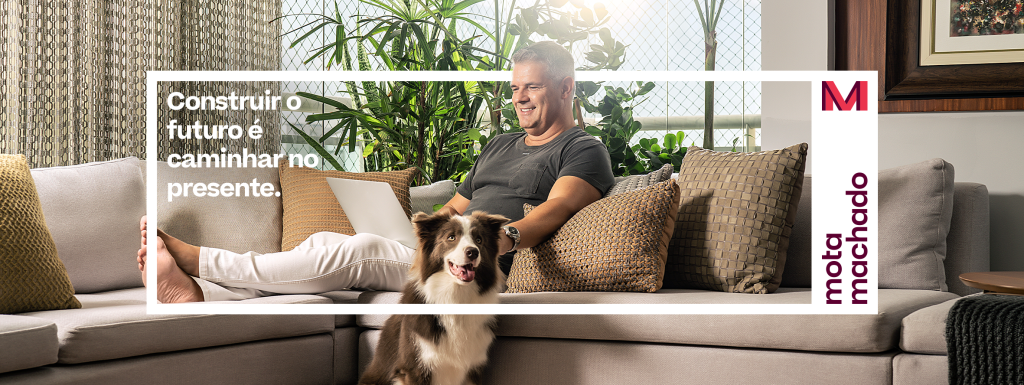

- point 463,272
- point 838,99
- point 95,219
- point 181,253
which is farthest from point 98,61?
point 838,99

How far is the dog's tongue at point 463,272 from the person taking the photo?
60.5 inches

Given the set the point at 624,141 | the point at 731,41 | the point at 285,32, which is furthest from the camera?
the point at 285,32

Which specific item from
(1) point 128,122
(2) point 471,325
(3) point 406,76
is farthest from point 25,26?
(2) point 471,325

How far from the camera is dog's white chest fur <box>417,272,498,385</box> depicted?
5.06ft

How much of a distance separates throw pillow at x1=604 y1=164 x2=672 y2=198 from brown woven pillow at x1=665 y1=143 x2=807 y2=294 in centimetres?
18

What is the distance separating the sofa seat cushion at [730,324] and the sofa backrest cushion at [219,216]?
1135 mm

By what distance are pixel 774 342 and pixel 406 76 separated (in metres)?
1.05

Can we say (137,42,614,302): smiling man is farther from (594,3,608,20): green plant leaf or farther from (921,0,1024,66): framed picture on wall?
(921,0,1024,66): framed picture on wall

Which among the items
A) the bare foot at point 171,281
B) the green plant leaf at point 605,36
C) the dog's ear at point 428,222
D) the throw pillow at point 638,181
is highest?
the green plant leaf at point 605,36

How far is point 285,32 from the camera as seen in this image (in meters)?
3.58

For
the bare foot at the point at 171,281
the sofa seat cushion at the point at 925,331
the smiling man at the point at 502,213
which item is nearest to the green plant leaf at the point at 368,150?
the smiling man at the point at 502,213

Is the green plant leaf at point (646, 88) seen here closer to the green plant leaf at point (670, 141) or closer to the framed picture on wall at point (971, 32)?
the green plant leaf at point (670, 141)

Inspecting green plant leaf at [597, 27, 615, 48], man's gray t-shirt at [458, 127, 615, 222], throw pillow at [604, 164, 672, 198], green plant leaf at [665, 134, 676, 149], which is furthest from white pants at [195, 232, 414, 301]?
green plant leaf at [597, 27, 615, 48]

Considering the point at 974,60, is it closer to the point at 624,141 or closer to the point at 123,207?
the point at 624,141
